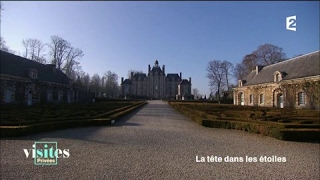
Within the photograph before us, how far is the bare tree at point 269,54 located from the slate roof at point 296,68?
13090 millimetres

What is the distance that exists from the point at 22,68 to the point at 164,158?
2797cm

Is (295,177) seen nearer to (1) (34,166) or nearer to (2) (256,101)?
(1) (34,166)

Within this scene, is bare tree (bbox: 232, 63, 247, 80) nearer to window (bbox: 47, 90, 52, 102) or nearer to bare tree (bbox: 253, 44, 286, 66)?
bare tree (bbox: 253, 44, 286, 66)

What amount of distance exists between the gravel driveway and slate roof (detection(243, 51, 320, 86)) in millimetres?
19327

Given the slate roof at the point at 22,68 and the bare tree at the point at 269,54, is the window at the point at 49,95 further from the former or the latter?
the bare tree at the point at 269,54

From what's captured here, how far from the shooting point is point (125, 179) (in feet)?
14.4

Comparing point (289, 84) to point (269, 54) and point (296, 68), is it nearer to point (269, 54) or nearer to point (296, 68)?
point (296, 68)

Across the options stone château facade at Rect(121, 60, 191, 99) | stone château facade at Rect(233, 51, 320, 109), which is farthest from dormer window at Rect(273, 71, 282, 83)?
stone château facade at Rect(121, 60, 191, 99)

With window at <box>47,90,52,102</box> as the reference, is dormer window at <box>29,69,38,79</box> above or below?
above

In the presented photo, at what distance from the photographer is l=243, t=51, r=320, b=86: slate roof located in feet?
76.8

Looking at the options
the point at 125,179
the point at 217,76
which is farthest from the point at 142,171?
the point at 217,76

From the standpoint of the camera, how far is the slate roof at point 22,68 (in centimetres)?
2498

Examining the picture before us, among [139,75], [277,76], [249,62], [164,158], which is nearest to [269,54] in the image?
[249,62]

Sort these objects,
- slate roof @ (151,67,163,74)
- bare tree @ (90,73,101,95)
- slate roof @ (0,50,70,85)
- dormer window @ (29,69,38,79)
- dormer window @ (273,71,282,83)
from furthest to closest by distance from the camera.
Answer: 1. slate roof @ (151,67,163,74)
2. bare tree @ (90,73,101,95)
3. dormer window @ (273,71,282,83)
4. dormer window @ (29,69,38,79)
5. slate roof @ (0,50,70,85)
